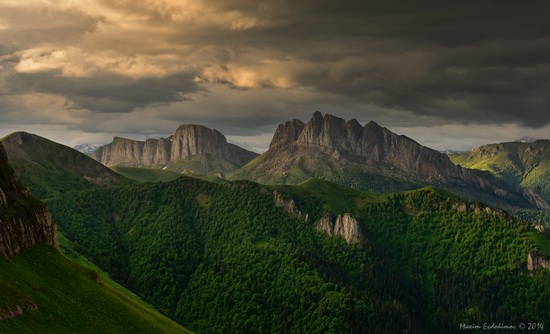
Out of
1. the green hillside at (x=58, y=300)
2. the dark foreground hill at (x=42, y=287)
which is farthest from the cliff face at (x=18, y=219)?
the green hillside at (x=58, y=300)

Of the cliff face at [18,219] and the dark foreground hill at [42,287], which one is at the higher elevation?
the cliff face at [18,219]

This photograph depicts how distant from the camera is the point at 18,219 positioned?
146 meters

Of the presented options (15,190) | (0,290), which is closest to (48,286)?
(0,290)

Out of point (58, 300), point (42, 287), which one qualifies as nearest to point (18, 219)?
point (42, 287)

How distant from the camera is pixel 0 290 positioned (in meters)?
108

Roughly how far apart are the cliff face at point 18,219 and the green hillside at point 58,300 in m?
3.87

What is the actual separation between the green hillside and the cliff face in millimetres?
3871

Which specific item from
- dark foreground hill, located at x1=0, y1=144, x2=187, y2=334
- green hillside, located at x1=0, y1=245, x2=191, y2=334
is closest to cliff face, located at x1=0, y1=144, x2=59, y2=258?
dark foreground hill, located at x1=0, y1=144, x2=187, y2=334

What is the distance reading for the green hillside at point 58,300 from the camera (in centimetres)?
11056

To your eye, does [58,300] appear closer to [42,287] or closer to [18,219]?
[42,287]

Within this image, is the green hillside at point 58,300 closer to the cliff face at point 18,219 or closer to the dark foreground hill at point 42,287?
the dark foreground hill at point 42,287

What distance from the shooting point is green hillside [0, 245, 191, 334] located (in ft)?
363

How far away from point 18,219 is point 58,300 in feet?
114

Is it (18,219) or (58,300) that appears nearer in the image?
(58,300)
